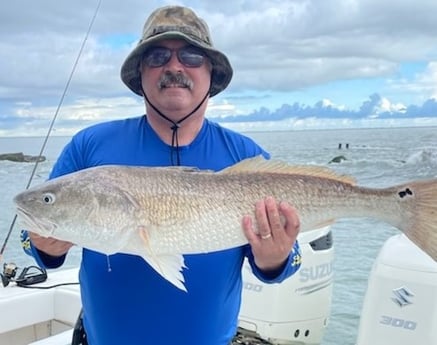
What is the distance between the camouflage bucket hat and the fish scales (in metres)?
0.60

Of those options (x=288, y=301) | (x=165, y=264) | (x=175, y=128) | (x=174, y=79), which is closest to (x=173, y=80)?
(x=174, y=79)

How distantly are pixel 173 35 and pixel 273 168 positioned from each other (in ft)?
2.37

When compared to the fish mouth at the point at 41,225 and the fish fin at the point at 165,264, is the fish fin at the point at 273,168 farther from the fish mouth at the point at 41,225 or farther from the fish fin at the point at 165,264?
the fish mouth at the point at 41,225

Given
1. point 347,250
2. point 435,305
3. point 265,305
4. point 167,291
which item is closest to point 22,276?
point 265,305

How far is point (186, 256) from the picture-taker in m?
2.53

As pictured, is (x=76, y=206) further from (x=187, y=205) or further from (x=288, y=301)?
(x=288, y=301)

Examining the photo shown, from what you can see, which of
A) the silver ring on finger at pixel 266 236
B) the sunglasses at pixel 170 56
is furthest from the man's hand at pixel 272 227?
the sunglasses at pixel 170 56

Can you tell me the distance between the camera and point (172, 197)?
2.30 metres

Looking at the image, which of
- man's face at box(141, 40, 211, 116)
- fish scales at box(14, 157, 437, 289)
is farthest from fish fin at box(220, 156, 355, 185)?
man's face at box(141, 40, 211, 116)

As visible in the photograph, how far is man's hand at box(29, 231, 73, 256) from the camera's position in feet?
7.84

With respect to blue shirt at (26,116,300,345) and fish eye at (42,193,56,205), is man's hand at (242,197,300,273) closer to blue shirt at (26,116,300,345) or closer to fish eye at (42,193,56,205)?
blue shirt at (26,116,300,345)

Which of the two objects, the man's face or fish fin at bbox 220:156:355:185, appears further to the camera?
the man's face

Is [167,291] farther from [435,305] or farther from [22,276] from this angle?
[22,276]

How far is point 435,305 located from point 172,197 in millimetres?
2265
